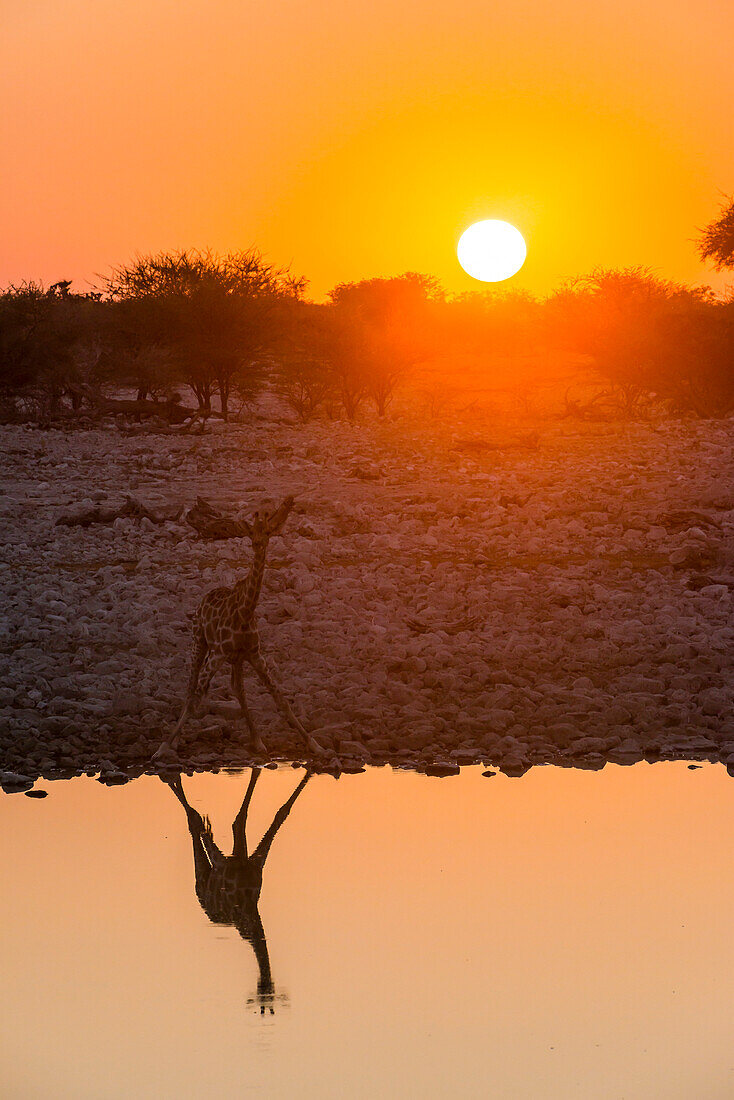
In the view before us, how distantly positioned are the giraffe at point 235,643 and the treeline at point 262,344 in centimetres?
2340

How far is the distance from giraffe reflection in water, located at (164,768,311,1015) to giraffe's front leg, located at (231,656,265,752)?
0.74 meters

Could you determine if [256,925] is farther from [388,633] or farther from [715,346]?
[715,346]

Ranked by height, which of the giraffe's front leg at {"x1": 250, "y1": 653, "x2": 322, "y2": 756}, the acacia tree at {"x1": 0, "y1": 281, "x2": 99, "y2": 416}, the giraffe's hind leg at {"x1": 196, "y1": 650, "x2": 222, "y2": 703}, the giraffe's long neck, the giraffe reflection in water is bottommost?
the giraffe reflection in water

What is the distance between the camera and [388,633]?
1055 centimetres

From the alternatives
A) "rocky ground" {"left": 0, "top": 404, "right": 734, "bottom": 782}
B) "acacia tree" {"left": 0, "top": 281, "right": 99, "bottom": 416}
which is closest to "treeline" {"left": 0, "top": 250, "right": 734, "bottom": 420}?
"acacia tree" {"left": 0, "top": 281, "right": 99, "bottom": 416}

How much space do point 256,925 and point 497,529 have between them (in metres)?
9.71

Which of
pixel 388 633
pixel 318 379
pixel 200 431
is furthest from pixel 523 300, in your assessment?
pixel 388 633

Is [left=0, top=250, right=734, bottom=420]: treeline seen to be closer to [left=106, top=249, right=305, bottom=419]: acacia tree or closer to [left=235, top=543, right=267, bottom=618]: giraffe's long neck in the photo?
[left=106, top=249, right=305, bottom=419]: acacia tree

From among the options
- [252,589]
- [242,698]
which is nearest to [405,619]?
[242,698]

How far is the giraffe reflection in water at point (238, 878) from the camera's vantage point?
5.31m

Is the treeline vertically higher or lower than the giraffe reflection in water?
higher

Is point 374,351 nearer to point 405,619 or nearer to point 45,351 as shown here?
point 45,351

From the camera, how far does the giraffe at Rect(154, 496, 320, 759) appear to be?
26.5ft

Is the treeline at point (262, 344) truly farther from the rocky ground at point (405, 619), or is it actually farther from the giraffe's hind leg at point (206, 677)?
the giraffe's hind leg at point (206, 677)
